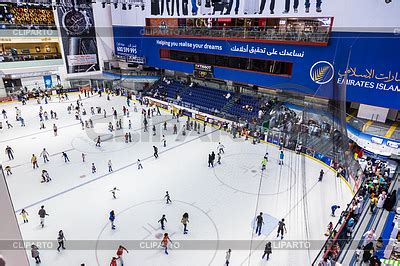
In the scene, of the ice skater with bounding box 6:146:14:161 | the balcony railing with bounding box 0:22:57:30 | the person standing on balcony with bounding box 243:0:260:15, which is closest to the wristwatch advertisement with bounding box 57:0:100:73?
the balcony railing with bounding box 0:22:57:30

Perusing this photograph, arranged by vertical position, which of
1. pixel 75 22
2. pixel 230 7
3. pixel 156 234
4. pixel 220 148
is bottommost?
pixel 156 234

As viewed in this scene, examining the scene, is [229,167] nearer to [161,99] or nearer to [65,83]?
[161,99]

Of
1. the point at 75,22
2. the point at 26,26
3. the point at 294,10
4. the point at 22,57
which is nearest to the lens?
the point at 294,10

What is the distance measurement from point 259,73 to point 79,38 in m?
26.2

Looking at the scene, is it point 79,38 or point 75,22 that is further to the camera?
point 79,38

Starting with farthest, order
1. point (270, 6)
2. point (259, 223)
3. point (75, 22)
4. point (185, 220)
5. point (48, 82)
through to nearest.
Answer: point (48, 82) < point (75, 22) < point (270, 6) < point (259, 223) < point (185, 220)

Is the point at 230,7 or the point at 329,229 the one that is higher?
the point at 230,7

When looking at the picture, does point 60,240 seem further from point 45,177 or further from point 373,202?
point 373,202

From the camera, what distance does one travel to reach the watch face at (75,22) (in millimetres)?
35750

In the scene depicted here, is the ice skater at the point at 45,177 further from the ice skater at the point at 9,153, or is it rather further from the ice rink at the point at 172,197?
the ice skater at the point at 9,153

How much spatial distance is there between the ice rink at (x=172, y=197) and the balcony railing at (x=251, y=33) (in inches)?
368

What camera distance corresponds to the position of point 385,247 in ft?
36.7

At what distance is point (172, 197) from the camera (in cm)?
1498

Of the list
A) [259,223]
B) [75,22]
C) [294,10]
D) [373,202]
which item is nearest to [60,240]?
[259,223]
